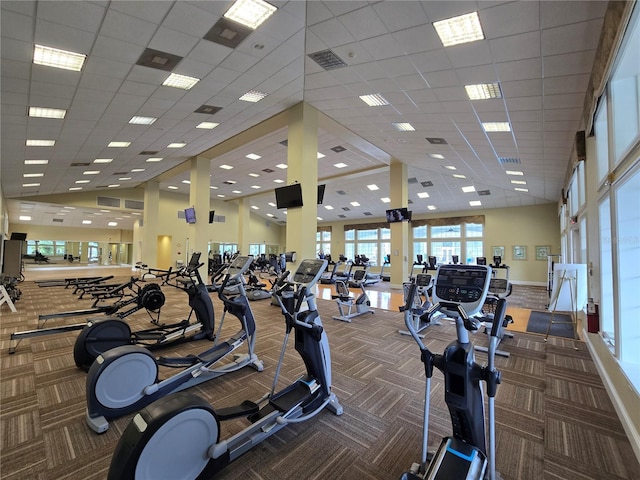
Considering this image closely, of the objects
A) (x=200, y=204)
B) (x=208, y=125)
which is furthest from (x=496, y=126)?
(x=200, y=204)

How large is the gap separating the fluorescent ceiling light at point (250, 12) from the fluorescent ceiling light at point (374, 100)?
2437 millimetres

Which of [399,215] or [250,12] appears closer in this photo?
[250,12]

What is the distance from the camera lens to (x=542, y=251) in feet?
41.9

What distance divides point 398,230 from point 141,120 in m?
8.07

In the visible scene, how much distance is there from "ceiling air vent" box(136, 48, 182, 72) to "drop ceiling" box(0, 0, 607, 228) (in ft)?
0.22

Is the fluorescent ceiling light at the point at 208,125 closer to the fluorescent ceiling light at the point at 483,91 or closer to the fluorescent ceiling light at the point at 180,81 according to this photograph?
the fluorescent ceiling light at the point at 180,81

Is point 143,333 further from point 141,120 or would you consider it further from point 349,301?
point 141,120

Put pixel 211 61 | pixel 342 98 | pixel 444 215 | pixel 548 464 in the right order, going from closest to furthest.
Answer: pixel 548 464, pixel 211 61, pixel 342 98, pixel 444 215

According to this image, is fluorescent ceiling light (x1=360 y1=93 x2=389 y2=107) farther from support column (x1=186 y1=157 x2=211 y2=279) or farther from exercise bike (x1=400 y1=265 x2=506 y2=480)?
support column (x1=186 y1=157 x2=211 y2=279)

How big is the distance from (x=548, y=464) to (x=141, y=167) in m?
12.1

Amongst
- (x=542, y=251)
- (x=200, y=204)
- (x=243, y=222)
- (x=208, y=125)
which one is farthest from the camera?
(x=243, y=222)

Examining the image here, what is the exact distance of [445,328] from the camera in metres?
4.91

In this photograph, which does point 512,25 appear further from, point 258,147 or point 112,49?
point 258,147

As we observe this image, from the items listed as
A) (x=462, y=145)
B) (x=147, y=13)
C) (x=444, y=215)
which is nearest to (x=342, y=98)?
(x=462, y=145)
